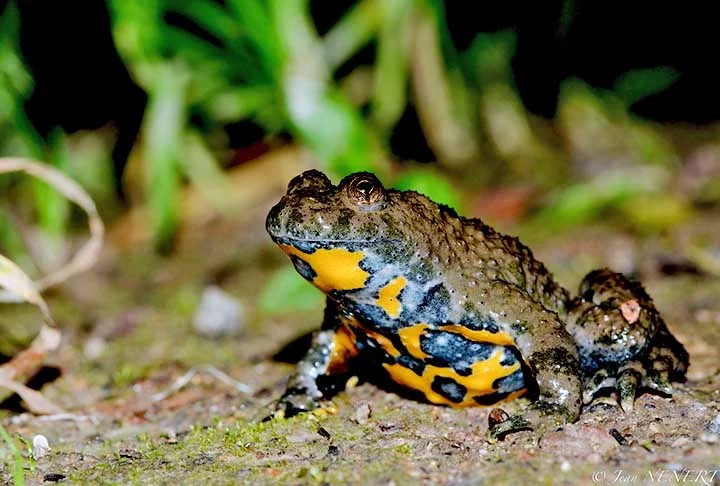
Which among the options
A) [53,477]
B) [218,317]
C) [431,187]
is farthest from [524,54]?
[53,477]

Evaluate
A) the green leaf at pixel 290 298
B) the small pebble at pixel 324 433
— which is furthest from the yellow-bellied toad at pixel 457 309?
the green leaf at pixel 290 298

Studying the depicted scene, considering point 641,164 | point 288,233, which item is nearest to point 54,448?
point 288,233

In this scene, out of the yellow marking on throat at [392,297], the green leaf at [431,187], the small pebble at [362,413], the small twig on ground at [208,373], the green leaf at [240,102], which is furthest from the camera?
the green leaf at [240,102]

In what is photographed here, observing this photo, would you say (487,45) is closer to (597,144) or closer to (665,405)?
(597,144)

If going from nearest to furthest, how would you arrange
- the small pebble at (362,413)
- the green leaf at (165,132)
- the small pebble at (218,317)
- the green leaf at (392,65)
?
the small pebble at (362,413)
the small pebble at (218,317)
the green leaf at (165,132)
the green leaf at (392,65)

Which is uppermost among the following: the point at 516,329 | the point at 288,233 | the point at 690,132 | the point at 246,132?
the point at 690,132

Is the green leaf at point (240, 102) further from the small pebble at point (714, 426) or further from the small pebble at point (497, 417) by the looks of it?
the small pebble at point (714, 426)
